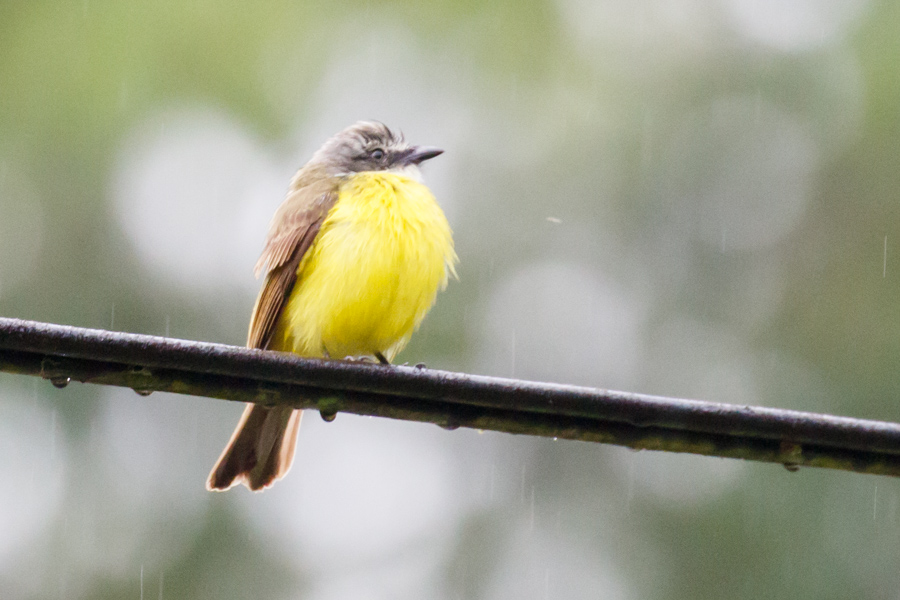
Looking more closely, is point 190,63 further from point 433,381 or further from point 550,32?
point 433,381

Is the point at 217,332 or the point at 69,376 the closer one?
the point at 69,376

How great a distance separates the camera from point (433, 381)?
2.29 m

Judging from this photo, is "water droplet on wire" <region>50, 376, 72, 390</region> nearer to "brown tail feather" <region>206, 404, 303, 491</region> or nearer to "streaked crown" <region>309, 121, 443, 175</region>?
"brown tail feather" <region>206, 404, 303, 491</region>

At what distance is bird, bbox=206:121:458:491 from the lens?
160 inches

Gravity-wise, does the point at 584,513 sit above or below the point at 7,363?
below

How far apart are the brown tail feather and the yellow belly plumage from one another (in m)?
0.31

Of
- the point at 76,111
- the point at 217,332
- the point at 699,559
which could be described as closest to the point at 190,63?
the point at 76,111

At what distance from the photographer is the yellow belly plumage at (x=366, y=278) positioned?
161 inches

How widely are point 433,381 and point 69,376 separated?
797 mm

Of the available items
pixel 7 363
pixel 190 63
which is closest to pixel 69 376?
pixel 7 363

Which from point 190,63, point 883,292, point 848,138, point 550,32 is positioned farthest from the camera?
point 550,32

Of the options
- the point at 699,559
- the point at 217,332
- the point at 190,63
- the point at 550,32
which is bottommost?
the point at 699,559

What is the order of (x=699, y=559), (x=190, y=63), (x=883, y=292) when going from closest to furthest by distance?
(x=699, y=559), (x=883, y=292), (x=190, y=63)

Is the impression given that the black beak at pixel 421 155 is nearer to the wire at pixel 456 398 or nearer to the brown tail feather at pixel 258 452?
the brown tail feather at pixel 258 452
